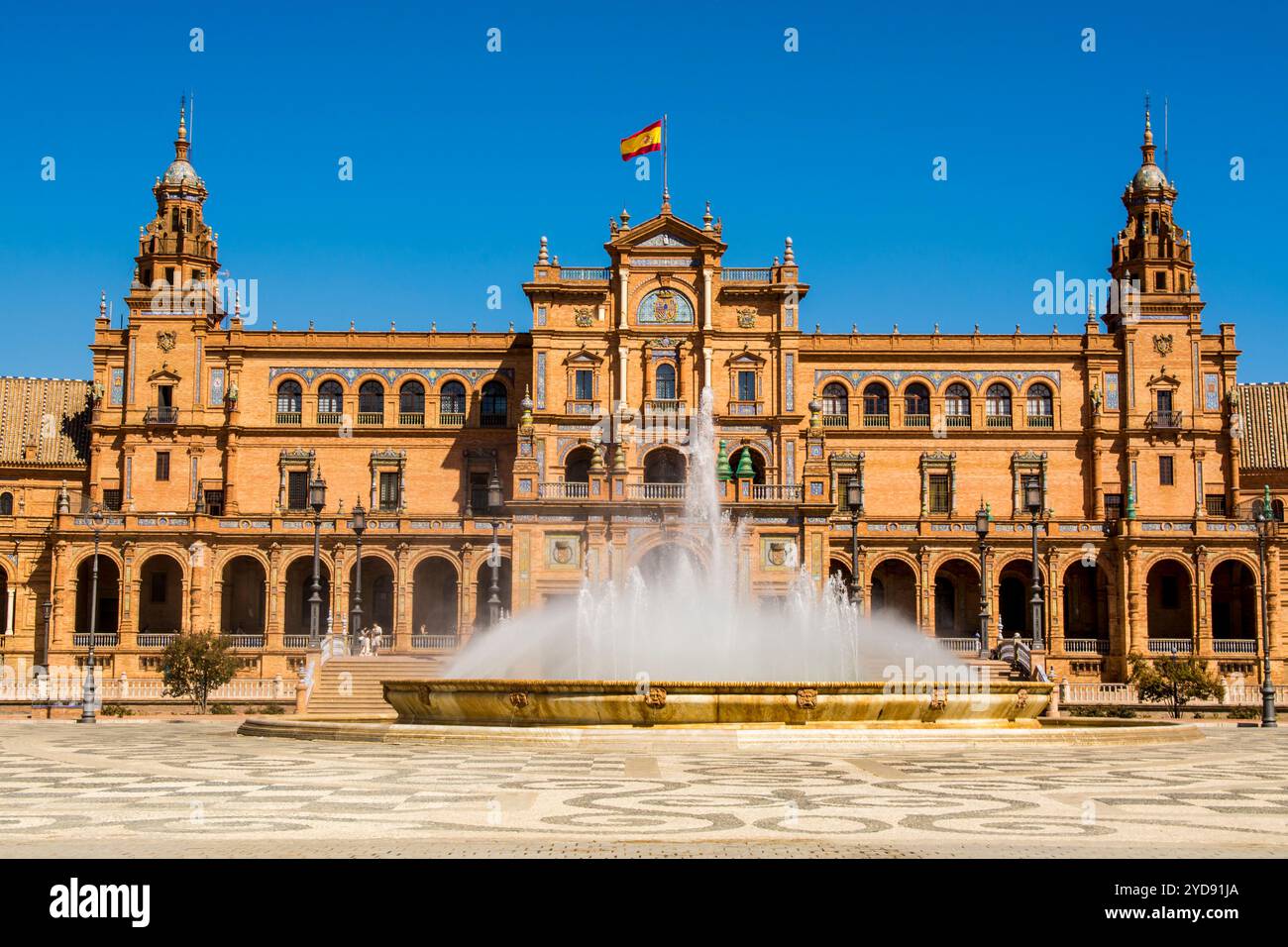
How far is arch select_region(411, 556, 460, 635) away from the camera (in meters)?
68.0

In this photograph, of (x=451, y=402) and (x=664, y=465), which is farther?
(x=451, y=402)

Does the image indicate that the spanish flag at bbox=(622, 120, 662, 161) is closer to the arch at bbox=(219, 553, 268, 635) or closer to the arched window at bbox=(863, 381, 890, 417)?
the arched window at bbox=(863, 381, 890, 417)

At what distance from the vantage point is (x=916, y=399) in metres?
72.8

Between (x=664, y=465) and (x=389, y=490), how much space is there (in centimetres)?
1367

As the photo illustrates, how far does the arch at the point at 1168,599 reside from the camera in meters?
68.0

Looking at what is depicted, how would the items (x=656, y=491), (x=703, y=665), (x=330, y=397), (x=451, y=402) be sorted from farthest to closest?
(x=451, y=402), (x=330, y=397), (x=656, y=491), (x=703, y=665)

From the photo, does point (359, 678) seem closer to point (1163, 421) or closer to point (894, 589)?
point (894, 589)

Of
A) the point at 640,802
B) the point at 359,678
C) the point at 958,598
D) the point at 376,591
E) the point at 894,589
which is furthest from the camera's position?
the point at 958,598

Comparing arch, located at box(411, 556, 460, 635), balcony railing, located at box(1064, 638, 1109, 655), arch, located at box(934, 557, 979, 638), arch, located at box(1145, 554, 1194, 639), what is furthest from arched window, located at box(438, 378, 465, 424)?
arch, located at box(1145, 554, 1194, 639)

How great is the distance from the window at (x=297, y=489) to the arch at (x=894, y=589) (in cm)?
2709

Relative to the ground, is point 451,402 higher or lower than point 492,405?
higher

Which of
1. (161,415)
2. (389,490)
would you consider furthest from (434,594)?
(161,415)
